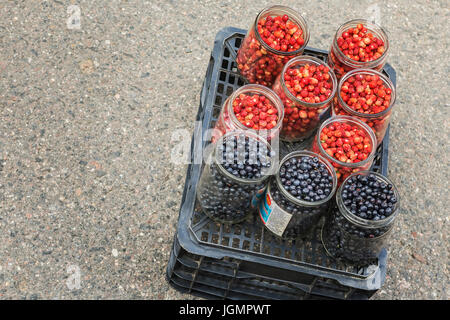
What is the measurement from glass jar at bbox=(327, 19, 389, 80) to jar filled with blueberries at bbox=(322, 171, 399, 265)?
41 cm

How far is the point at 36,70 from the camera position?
7.04 feet

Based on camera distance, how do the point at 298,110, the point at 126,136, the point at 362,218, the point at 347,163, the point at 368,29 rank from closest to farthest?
the point at 362,218, the point at 347,163, the point at 298,110, the point at 368,29, the point at 126,136

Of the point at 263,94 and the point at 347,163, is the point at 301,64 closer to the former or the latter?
the point at 263,94

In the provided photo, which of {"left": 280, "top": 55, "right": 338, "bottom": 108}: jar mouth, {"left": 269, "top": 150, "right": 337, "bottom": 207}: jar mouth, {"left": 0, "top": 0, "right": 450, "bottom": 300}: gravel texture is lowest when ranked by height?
{"left": 0, "top": 0, "right": 450, "bottom": 300}: gravel texture

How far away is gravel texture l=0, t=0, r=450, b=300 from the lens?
1824 millimetres

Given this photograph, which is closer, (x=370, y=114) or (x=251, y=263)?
(x=251, y=263)

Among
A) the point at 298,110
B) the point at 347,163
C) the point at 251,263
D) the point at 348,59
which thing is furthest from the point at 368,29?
the point at 251,263

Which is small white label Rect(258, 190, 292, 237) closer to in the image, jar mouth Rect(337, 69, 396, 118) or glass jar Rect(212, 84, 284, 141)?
glass jar Rect(212, 84, 284, 141)

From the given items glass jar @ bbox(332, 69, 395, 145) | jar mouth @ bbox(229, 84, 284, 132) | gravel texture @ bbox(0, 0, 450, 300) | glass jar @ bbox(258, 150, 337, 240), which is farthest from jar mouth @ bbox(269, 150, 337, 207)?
gravel texture @ bbox(0, 0, 450, 300)

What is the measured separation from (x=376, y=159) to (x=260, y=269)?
1.75ft

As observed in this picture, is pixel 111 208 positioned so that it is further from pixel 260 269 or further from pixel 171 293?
pixel 260 269

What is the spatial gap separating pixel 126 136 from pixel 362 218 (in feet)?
3.51

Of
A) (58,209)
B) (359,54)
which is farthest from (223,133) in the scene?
(58,209)

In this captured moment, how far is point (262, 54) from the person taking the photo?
1.64 m
